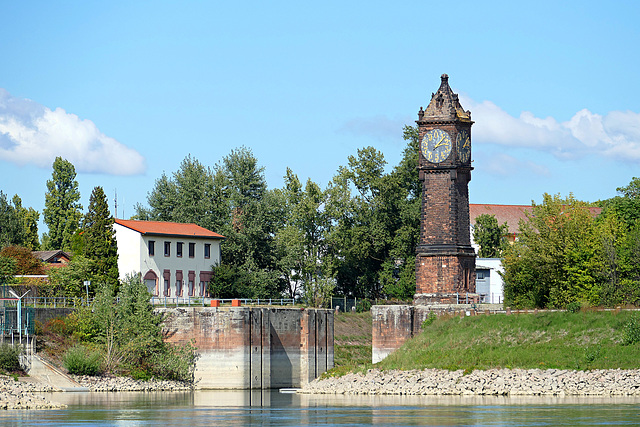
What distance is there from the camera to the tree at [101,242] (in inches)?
3652

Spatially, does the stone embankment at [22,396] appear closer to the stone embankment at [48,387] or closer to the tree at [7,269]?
the stone embankment at [48,387]

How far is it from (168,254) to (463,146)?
95.2 ft

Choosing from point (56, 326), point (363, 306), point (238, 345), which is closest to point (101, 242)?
point (56, 326)

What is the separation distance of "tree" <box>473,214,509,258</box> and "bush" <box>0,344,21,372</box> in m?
57.2

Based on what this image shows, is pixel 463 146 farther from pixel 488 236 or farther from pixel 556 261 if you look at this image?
pixel 488 236

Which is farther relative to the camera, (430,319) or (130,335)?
(130,335)

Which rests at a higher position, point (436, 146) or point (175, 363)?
point (436, 146)

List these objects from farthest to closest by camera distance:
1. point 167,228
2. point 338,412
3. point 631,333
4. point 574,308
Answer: point 167,228 < point 574,308 < point 631,333 < point 338,412

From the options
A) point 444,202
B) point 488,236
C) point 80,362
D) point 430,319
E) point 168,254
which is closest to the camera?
point 80,362

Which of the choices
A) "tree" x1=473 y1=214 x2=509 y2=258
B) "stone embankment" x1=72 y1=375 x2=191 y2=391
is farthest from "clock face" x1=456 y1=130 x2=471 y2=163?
"tree" x1=473 y1=214 x2=509 y2=258

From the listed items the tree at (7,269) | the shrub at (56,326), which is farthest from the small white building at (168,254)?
the shrub at (56,326)

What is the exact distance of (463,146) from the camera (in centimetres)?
8162

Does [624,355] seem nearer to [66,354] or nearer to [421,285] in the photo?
[421,285]

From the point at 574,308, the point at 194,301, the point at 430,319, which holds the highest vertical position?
the point at 194,301
